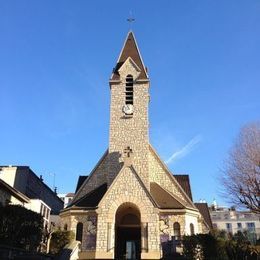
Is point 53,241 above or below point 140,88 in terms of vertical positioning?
below

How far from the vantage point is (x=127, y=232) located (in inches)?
1282

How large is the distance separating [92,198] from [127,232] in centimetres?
452

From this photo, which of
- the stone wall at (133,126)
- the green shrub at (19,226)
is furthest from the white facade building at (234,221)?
the green shrub at (19,226)

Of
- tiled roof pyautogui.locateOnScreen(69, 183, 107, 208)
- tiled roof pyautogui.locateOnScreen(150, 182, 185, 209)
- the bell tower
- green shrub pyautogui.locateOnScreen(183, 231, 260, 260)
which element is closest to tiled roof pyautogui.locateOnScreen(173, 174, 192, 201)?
tiled roof pyautogui.locateOnScreen(150, 182, 185, 209)

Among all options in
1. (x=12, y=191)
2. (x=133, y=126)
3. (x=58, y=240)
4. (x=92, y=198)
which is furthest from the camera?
(x=133, y=126)

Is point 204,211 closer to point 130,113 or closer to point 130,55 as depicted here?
point 130,113

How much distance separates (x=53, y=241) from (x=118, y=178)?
7629 millimetres

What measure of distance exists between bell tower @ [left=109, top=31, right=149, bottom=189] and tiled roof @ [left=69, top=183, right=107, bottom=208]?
123 inches

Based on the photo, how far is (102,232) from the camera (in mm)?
28406

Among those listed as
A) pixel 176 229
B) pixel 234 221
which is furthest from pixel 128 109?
pixel 234 221

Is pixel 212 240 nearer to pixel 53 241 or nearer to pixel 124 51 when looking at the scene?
pixel 53 241

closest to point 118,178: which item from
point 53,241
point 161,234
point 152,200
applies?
point 152,200

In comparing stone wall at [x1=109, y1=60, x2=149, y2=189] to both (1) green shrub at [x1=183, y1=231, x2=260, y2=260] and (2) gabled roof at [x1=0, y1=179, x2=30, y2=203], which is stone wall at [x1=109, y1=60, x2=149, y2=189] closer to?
(2) gabled roof at [x1=0, y1=179, x2=30, y2=203]

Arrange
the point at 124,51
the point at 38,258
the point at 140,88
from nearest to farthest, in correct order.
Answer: the point at 38,258
the point at 140,88
the point at 124,51
